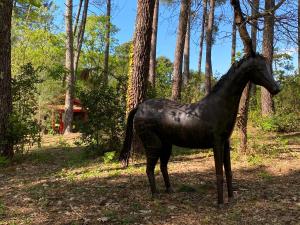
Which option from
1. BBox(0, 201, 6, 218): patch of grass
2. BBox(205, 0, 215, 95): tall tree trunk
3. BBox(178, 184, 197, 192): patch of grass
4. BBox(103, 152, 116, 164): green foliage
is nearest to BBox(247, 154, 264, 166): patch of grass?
BBox(178, 184, 197, 192): patch of grass

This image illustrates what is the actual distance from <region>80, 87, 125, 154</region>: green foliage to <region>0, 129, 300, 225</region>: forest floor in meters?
0.70

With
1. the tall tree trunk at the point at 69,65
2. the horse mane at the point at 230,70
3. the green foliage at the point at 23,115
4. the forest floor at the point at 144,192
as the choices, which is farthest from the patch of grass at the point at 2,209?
the tall tree trunk at the point at 69,65

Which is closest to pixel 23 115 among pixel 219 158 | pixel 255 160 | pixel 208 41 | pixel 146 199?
pixel 146 199

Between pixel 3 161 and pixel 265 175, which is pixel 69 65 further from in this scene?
pixel 265 175

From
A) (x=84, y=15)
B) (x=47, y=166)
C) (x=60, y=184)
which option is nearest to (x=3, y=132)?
(x=47, y=166)

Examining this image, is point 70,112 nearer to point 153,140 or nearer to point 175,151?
point 175,151

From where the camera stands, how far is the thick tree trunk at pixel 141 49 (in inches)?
378

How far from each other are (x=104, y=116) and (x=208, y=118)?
5.45m

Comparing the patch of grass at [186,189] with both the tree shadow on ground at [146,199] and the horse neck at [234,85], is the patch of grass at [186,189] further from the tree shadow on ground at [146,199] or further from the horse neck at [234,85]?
the horse neck at [234,85]

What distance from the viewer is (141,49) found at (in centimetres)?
965

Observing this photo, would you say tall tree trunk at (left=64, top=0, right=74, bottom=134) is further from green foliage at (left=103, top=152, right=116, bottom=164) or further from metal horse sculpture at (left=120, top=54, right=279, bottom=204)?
metal horse sculpture at (left=120, top=54, right=279, bottom=204)

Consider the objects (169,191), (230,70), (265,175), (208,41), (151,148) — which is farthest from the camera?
(208,41)

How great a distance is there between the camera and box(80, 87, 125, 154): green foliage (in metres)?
10.9

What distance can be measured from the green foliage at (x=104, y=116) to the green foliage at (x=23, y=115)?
1430 millimetres
